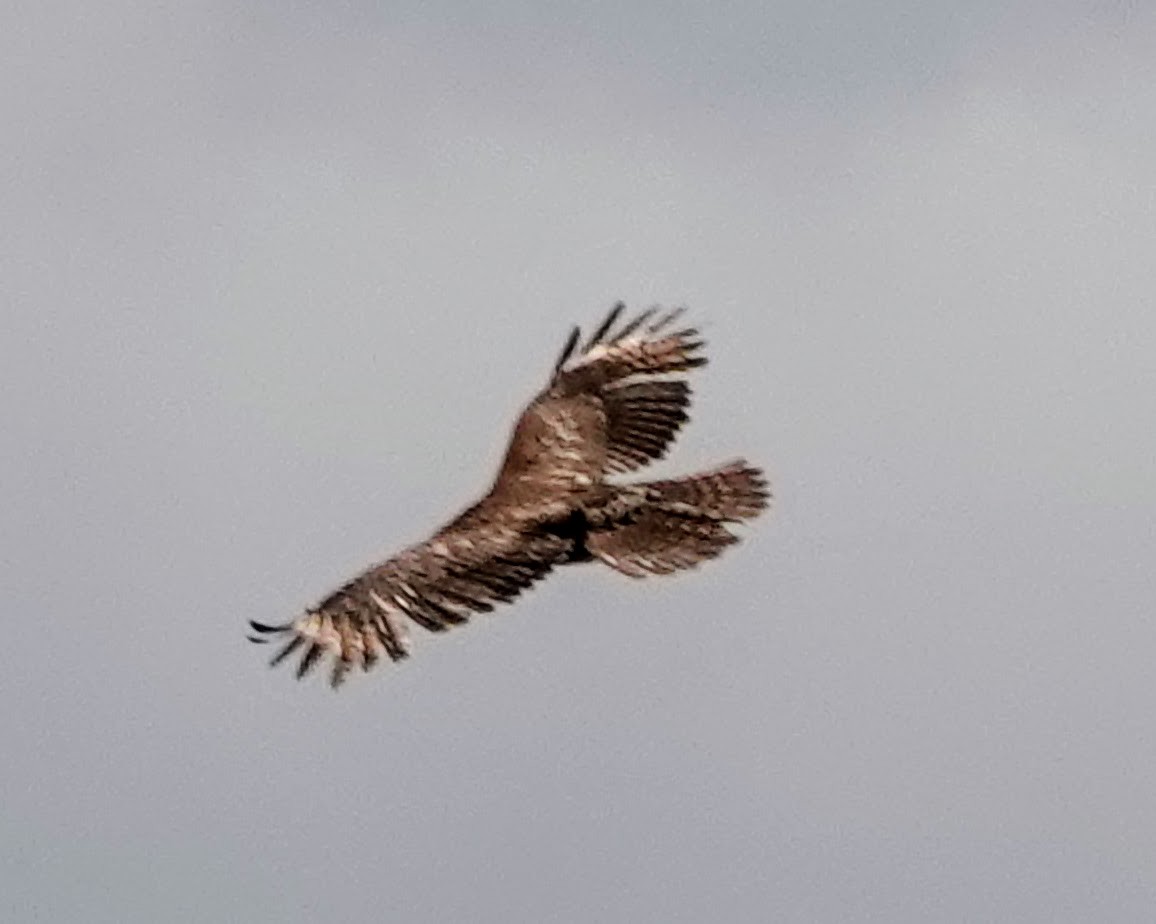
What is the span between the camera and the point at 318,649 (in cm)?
4219

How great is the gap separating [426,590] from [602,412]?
459 cm

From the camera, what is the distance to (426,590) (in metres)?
43.0

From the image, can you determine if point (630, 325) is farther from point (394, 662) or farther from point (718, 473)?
point (394, 662)

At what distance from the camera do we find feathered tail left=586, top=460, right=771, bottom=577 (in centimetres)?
4456

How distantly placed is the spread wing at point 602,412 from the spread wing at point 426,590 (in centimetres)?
97

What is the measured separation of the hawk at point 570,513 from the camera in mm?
42656

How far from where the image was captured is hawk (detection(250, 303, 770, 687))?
140 feet

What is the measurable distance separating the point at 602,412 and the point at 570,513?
2.49m

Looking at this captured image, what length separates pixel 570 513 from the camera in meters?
44.8

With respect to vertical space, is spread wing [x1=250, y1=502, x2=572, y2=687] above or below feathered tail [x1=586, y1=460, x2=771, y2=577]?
below

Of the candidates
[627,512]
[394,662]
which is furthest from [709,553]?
[394,662]

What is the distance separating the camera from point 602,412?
47188mm

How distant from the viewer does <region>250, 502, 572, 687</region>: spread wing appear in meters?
42.2

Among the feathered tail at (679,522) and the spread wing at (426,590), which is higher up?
the feathered tail at (679,522)
